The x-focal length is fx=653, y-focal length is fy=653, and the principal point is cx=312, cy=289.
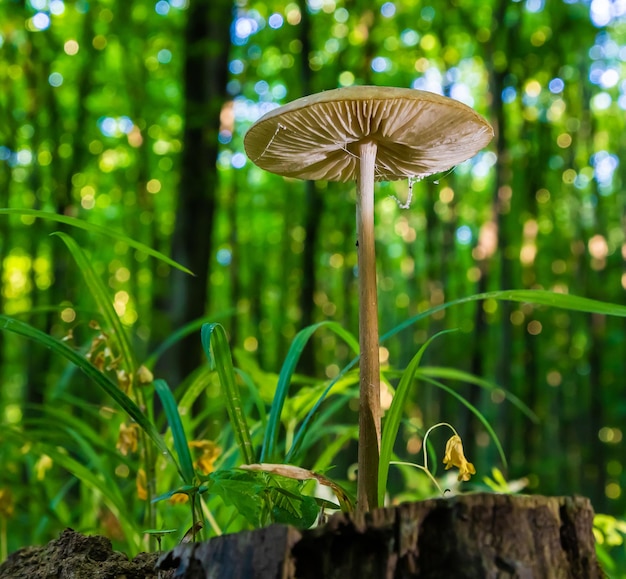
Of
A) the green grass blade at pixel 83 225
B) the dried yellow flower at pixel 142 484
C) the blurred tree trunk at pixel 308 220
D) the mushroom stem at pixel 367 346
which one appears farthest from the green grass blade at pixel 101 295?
the blurred tree trunk at pixel 308 220

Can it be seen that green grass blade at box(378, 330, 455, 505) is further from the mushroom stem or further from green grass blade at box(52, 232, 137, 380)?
green grass blade at box(52, 232, 137, 380)

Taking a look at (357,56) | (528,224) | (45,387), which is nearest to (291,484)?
(45,387)

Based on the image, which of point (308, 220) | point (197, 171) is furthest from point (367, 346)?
point (308, 220)

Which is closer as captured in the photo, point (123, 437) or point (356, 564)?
point (356, 564)

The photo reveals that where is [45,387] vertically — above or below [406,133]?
below

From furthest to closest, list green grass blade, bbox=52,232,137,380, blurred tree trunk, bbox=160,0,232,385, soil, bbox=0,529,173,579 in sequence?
blurred tree trunk, bbox=160,0,232,385 → green grass blade, bbox=52,232,137,380 → soil, bbox=0,529,173,579

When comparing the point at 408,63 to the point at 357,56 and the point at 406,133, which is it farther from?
the point at 406,133

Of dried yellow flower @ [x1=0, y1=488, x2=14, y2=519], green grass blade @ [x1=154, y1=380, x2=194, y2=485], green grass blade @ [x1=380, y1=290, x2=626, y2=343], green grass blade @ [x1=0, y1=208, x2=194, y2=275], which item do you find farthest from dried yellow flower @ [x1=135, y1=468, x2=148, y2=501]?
green grass blade @ [x1=380, y1=290, x2=626, y2=343]

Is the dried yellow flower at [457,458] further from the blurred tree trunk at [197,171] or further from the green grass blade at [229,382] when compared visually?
the blurred tree trunk at [197,171]
